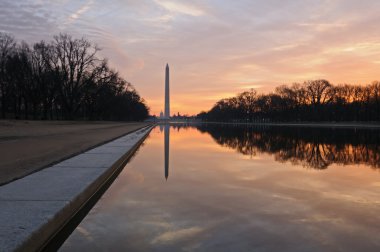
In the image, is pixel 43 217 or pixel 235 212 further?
pixel 235 212

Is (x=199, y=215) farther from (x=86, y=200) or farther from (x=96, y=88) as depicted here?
(x=96, y=88)

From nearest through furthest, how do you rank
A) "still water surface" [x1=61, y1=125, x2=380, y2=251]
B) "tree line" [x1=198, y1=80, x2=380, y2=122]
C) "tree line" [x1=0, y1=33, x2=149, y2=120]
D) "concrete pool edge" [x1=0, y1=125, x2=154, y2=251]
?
"concrete pool edge" [x1=0, y1=125, x2=154, y2=251], "still water surface" [x1=61, y1=125, x2=380, y2=251], "tree line" [x1=0, y1=33, x2=149, y2=120], "tree line" [x1=198, y1=80, x2=380, y2=122]

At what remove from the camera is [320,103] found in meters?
114

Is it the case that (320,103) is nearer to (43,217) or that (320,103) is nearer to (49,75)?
(49,75)

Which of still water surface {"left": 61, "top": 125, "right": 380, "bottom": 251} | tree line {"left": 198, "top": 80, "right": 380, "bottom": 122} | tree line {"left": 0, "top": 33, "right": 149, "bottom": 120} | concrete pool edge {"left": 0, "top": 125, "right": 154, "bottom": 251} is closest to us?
concrete pool edge {"left": 0, "top": 125, "right": 154, "bottom": 251}

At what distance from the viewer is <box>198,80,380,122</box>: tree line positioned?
334 ft

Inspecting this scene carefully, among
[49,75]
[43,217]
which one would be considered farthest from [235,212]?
[49,75]

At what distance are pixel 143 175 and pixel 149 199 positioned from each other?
Answer: 3.48 metres

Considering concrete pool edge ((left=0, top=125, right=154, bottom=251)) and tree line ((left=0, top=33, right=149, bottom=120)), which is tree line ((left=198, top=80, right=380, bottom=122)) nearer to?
tree line ((left=0, top=33, right=149, bottom=120))

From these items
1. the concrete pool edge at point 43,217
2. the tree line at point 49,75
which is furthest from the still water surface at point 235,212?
the tree line at point 49,75

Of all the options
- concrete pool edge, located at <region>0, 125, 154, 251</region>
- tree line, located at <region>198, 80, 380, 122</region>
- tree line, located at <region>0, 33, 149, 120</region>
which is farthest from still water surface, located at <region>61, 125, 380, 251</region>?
tree line, located at <region>198, 80, 380, 122</region>

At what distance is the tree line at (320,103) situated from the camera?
102 metres

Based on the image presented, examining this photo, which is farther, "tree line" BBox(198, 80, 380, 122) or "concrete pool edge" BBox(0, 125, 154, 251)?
"tree line" BBox(198, 80, 380, 122)

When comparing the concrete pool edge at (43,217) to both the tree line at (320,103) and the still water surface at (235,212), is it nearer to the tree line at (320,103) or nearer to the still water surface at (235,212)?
the still water surface at (235,212)
